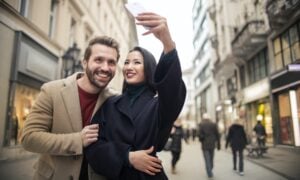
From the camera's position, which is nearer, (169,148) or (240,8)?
(240,8)

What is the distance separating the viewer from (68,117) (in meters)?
1.24

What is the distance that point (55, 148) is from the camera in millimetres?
1128

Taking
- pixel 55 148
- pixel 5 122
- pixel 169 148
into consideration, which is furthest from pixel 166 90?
pixel 169 148

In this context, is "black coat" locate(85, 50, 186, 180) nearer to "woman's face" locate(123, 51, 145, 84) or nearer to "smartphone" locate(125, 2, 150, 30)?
"woman's face" locate(123, 51, 145, 84)

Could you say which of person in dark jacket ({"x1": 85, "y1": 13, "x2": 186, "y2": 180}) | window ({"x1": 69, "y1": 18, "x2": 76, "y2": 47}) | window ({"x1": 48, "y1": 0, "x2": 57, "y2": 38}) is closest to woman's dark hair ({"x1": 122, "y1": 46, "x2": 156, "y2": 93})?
person in dark jacket ({"x1": 85, "y1": 13, "x2": 186, "y2": 180})

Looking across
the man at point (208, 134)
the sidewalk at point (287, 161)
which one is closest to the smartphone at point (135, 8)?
the sidewalk at point (287, 161)

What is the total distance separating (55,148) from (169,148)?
181 inches

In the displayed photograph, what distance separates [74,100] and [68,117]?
0.09 m

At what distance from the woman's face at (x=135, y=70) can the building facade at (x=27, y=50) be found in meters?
0.26

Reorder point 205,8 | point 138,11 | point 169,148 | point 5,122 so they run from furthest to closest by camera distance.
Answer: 1. point 169,148
2. point 205,8
3. point 5,122
4. point 138,11

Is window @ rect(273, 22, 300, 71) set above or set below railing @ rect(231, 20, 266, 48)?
below

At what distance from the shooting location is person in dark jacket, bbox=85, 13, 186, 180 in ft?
3.15

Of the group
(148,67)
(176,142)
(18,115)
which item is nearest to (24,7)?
(18,115)

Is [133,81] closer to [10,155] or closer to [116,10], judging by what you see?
Result: [10,155]
